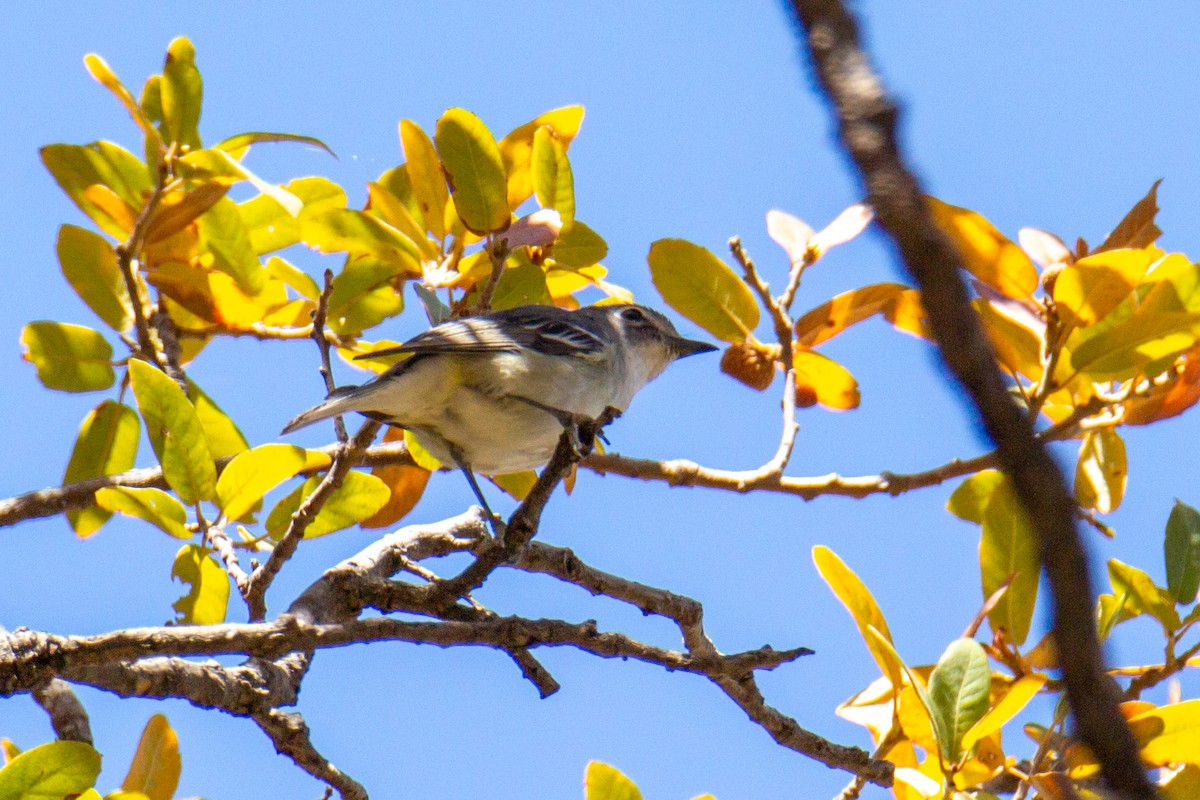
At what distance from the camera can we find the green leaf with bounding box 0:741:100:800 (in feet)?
7.25

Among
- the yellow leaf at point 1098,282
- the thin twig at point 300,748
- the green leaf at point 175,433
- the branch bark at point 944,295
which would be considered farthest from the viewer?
the yellow leaf at point 1098,282

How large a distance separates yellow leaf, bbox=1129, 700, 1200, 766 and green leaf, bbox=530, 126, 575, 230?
2.15m

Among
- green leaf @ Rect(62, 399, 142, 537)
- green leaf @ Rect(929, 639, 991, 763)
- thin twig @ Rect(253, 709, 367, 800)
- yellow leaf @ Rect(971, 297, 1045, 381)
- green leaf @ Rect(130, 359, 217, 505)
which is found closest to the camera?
green leaf @ Rect(929, 639, 991, 763)

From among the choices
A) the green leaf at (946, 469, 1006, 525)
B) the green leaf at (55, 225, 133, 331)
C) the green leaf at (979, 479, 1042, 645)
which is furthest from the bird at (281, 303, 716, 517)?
the green leaf at (979, 479, 1042, 645)


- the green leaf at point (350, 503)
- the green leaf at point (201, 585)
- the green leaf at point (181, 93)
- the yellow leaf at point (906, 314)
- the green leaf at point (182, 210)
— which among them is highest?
the green leaf at point (181, 93)

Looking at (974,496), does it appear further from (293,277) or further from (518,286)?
(293,277)

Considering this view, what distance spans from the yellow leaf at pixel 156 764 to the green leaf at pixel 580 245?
1.88 metres

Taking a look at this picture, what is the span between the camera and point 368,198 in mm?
3824

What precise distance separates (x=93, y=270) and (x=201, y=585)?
1129 millimetres

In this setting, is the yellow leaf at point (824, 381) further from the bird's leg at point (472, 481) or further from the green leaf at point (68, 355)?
the green leaf at point (68, 355)

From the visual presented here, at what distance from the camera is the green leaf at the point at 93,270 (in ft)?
11.5

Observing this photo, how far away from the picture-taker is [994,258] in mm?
3293

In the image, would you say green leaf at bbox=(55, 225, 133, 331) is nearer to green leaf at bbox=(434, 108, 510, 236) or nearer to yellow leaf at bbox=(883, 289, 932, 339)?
green leaf at bbox=(434, 108, 510, 236)

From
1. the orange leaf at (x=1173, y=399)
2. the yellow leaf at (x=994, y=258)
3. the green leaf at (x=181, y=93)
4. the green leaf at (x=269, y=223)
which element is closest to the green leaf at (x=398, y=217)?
the green leaf at (x=269, y=223)
